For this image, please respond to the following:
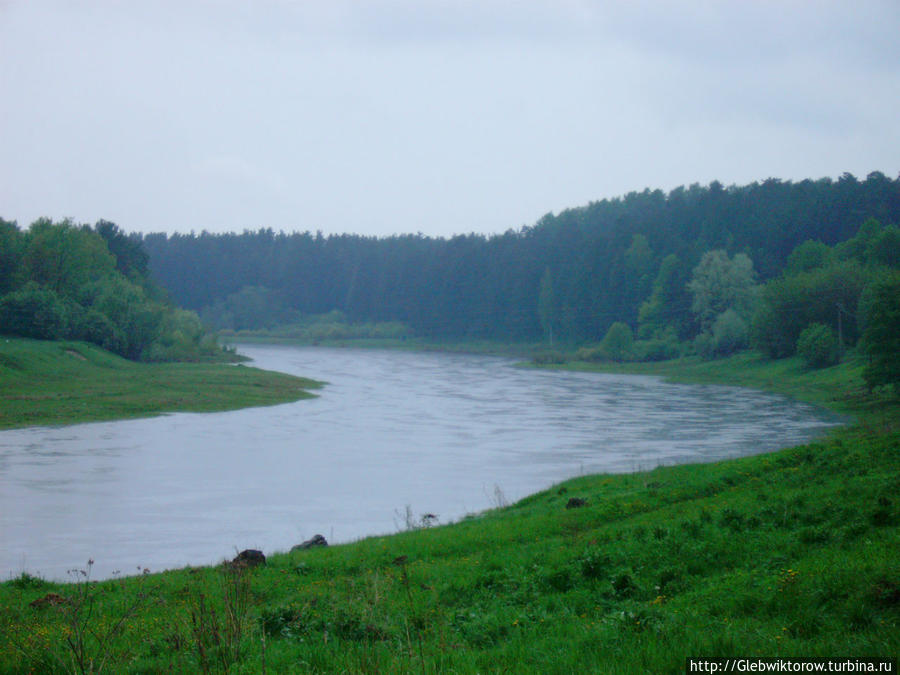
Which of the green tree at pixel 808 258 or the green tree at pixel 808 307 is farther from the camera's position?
the green tree at pixel 808 258

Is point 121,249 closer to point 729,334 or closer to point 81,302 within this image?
point 81,302

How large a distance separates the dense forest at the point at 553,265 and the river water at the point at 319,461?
3381cm

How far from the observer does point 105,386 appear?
52.9 meters

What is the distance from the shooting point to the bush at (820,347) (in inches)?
2491

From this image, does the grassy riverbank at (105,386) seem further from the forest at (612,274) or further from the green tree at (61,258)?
the forest at (612,274)

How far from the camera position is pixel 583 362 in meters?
95.1

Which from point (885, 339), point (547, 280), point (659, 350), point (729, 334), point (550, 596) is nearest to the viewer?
point (550, 596)


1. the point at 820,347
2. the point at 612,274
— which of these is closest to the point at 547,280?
the point at 612,274

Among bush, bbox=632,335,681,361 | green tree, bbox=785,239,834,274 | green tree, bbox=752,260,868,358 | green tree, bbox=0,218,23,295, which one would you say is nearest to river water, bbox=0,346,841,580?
green tree, bbox=752,260,868,358

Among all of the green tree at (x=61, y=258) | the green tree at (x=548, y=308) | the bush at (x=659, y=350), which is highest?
the green tree at (x=61, y=258)

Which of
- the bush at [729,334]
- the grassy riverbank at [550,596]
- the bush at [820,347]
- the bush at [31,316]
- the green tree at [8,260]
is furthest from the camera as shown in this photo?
the bush at [729,334]

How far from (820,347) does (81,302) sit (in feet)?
206

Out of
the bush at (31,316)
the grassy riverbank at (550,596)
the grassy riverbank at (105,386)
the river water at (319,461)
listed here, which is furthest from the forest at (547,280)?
the grassy riverbank at (550,596)

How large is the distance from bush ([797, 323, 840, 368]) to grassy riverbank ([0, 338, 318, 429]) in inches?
1484
